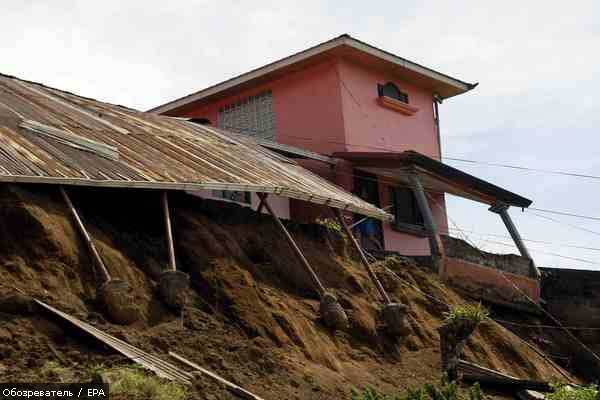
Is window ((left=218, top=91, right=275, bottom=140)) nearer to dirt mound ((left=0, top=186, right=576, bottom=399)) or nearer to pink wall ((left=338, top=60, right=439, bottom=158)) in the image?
pink wall ((left=338, top=60, right=439, bottom=158))

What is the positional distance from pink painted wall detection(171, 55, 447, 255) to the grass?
1181cm

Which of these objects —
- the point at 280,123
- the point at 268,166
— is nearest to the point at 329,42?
the point at 280,123

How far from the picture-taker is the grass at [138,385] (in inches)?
297

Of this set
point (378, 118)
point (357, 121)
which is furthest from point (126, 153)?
point (378, 118)

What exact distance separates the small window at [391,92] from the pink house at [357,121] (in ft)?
0.07

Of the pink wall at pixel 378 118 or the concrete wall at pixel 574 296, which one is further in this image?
the pink wall at pixel 378 118

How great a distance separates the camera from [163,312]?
991cm

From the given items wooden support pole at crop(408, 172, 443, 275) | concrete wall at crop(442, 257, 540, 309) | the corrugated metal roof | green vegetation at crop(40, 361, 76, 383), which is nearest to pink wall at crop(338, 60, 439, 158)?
wooden support pole at crop(408, 172, 443, 275)

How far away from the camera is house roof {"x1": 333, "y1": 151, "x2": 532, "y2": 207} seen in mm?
18609

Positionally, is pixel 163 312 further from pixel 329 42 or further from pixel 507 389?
pixel 329 42

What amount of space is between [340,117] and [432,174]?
7.85 feet

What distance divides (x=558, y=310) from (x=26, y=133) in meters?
11.1

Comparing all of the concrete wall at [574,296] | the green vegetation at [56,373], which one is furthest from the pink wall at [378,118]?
the green vegetation at [56,373]

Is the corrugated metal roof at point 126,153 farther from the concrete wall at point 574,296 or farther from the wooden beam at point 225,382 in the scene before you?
the concrete wall at point 574,296
